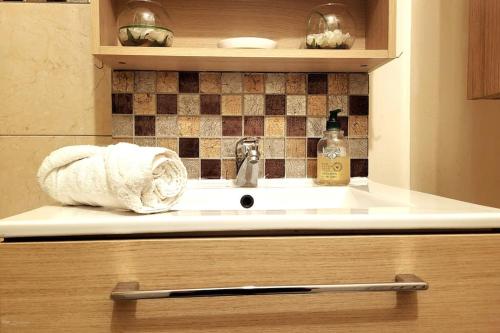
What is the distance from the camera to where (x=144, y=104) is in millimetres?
946

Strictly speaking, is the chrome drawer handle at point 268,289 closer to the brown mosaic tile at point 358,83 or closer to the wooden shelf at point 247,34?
the wooden shelf at point 247,34

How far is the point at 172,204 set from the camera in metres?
0.55

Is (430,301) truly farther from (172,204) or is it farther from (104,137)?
(104,137)

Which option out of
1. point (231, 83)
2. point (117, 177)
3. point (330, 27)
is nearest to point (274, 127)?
point (231, 83)

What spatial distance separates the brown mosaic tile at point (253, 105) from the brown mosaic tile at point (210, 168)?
0.48ft

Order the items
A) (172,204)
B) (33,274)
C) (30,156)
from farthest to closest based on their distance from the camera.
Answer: (30,156)
(172,204)
(33,274)

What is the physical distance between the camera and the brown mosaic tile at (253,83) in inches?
37.8

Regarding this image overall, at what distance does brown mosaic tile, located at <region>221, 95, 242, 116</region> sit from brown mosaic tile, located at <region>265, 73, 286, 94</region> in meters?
0.08

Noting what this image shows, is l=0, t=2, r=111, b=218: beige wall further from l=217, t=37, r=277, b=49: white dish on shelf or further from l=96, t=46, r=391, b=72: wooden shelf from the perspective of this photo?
l=217, t=37, r=277, b=49: white dish on shelf

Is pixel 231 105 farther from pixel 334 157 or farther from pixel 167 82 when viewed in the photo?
pixel 334 157

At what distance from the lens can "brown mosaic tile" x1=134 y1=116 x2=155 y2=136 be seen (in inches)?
37.3

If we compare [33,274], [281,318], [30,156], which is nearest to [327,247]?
[281,318]

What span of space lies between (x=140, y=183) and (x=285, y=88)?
562mm

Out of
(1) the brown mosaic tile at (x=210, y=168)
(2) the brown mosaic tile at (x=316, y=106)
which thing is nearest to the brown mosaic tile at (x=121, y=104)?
(1) the brown mosaic tile at (x=210, y=168)
